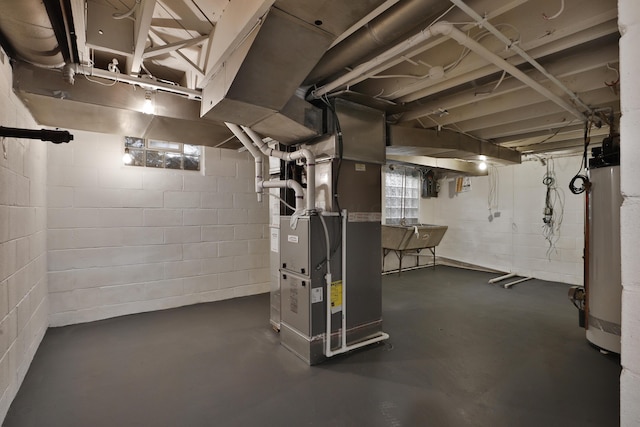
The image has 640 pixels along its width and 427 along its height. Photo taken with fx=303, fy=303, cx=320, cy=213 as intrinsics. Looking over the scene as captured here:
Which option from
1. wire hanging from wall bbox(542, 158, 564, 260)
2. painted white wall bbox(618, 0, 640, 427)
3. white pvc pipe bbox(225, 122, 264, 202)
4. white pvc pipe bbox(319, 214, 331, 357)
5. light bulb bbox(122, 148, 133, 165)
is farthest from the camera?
wire hanging from wall bbox(542, 158, 564, 260)

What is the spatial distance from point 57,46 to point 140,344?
2457 mm

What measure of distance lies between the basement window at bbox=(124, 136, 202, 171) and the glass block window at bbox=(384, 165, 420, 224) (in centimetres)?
373

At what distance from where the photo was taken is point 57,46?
1850mm

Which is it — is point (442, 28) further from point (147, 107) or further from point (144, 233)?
point (144, 233)

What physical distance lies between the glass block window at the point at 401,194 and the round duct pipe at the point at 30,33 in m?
5.26

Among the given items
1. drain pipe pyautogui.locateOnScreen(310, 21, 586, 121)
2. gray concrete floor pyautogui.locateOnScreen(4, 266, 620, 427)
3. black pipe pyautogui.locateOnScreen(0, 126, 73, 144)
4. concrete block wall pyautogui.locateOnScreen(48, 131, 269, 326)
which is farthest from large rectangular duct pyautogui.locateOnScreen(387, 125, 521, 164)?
black pipe pyautogui.locateOnScreen(0, 126, 73, 144)

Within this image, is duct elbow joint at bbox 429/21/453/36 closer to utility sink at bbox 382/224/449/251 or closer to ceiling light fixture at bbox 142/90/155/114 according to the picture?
ceiling light fixture at bbox 142/90/155/114

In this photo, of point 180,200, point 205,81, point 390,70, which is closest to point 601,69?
point 390,70

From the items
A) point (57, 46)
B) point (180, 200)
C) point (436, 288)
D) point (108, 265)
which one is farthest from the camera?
point (436, 288)

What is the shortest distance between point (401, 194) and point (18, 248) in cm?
587

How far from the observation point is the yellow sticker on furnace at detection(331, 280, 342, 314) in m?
2.63

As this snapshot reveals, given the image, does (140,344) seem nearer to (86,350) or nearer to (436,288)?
(86,350)

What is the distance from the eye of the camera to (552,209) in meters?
5.35

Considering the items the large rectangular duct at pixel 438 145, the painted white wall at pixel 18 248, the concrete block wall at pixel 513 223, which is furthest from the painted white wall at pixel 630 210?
the concrete block wall at pixel 513 223
